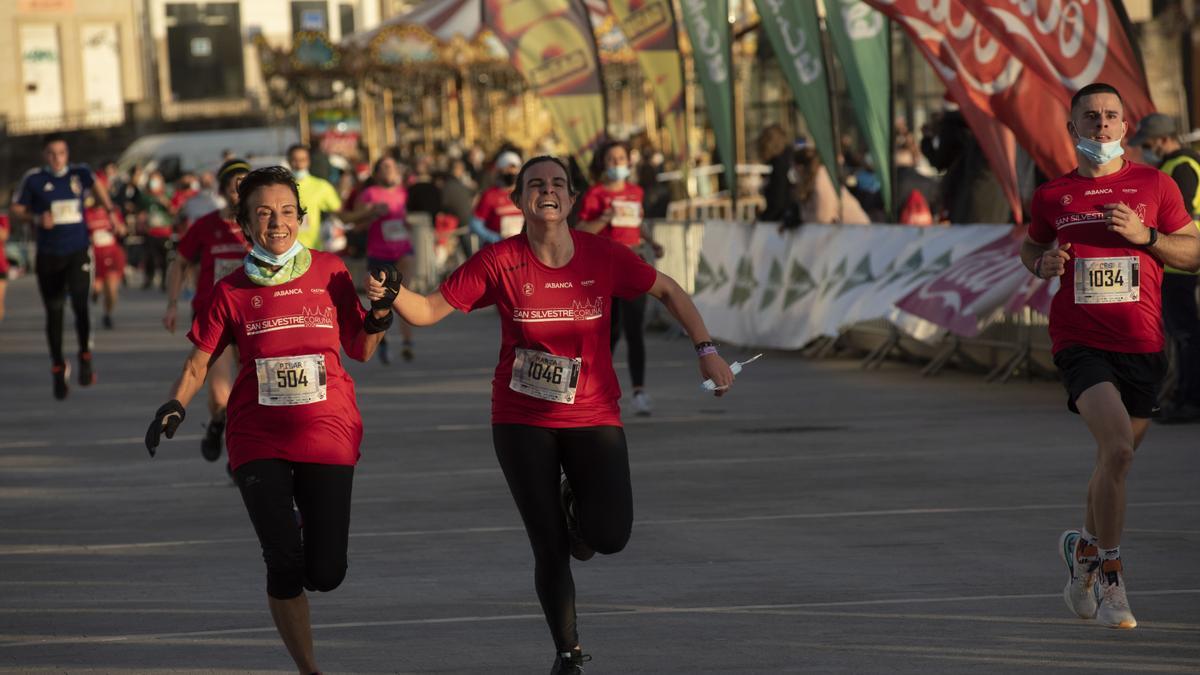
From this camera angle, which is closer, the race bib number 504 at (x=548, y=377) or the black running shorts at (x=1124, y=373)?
the race bib number 504 at (x=548, y=377)

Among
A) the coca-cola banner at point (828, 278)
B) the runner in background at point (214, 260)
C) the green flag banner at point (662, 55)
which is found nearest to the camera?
the runner in background at point (214, 260)

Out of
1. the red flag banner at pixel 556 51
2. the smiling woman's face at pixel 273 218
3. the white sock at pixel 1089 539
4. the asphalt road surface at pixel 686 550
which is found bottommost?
the asphalt road surface at pixel 686 550

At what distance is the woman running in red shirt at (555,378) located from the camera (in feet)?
22.0

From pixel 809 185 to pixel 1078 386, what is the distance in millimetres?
10852

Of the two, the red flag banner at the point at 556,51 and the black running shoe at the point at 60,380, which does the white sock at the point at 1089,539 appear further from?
the red flag banner at the point at 556,51

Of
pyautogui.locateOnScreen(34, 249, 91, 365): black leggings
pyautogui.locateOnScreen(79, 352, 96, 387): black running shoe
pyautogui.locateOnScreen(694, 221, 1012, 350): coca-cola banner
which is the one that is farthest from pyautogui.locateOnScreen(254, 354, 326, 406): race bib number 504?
pyautogui.locateOnScreen(79, 352, 96, 387): black running shoe

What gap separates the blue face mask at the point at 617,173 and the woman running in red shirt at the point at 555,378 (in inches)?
286

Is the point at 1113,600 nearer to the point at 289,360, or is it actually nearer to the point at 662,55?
the point at 289,360

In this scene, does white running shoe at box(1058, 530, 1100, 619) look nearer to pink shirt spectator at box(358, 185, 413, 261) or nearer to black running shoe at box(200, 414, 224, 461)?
black running shoe at box(200, 414, 224, 461)

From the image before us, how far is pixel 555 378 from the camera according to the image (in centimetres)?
672

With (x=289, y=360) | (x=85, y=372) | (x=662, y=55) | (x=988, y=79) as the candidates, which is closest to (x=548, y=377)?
(x=289, y=360)

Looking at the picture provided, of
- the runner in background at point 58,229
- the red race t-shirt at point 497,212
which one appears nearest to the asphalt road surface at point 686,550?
the runner in background at point 58,229

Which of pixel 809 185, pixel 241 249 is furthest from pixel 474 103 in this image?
pixel 241 249

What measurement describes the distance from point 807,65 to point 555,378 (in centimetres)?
1169
